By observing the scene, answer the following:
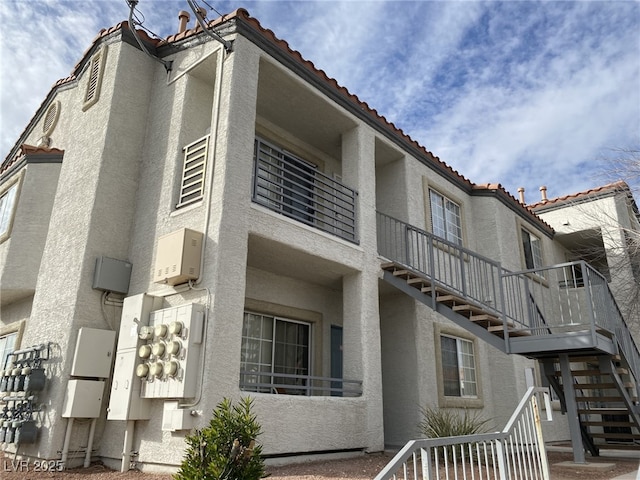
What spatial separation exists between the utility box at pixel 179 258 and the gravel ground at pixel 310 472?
2.68m

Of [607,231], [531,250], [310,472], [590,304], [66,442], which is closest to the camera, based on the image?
[310,472]

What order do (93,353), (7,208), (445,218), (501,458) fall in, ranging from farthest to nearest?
1. (445,218)
2. (7,208)
3. (93,353)
4. (501,458)

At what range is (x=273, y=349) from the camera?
9812 millimetres

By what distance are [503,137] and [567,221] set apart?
7612 millimetres

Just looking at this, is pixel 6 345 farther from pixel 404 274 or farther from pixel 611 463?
pixel 611 463

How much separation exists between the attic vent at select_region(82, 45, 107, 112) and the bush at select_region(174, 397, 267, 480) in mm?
7877

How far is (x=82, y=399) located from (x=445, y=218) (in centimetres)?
985

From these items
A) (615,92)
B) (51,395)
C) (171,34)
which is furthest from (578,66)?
(51,395)

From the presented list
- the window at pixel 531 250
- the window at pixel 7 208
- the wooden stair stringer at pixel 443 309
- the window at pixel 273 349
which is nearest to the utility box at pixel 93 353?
the window at pixel 273 349

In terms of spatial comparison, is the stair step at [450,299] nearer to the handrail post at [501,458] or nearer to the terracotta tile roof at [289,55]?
the terracotta tile roof at [289,55]

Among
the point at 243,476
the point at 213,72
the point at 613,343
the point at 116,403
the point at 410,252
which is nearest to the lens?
the point at 243,476

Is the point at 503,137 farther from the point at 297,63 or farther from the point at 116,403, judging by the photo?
the point at 116,403

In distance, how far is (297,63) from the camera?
9.55 meters

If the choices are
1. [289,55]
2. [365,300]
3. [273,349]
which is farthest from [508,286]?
[289,55]
